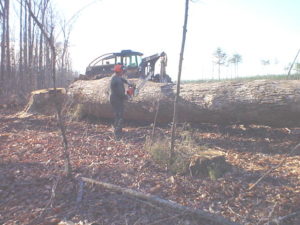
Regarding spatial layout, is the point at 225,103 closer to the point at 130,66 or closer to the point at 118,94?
the point at 118,94

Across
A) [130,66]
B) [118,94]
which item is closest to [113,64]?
[130,66]

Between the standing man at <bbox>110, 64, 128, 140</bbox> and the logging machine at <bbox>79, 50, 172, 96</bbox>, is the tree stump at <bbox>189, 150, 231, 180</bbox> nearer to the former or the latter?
the standing man at <bbox>110, 64, 128, 140</bbox>

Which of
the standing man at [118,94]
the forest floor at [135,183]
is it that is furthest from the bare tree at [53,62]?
the standing man at [118,94]

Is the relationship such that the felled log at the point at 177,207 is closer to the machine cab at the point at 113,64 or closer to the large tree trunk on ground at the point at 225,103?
the large tree trunk on ground at the point at 225,103

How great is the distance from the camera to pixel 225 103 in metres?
6.07

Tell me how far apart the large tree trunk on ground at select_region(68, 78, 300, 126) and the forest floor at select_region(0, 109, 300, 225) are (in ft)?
1.62

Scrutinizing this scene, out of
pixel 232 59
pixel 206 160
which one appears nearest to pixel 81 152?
pixel 206 160

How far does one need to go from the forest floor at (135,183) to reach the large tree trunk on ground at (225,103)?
493 mm

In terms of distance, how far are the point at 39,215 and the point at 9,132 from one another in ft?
15.6

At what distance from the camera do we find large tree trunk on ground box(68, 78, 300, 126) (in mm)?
5555

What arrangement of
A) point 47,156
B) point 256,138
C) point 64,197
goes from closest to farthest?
point 64,197 < point 47,156 < point 256,138

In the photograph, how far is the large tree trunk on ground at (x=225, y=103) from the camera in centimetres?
555

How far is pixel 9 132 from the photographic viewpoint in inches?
286

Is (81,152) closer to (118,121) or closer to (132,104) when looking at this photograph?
(118,121)
